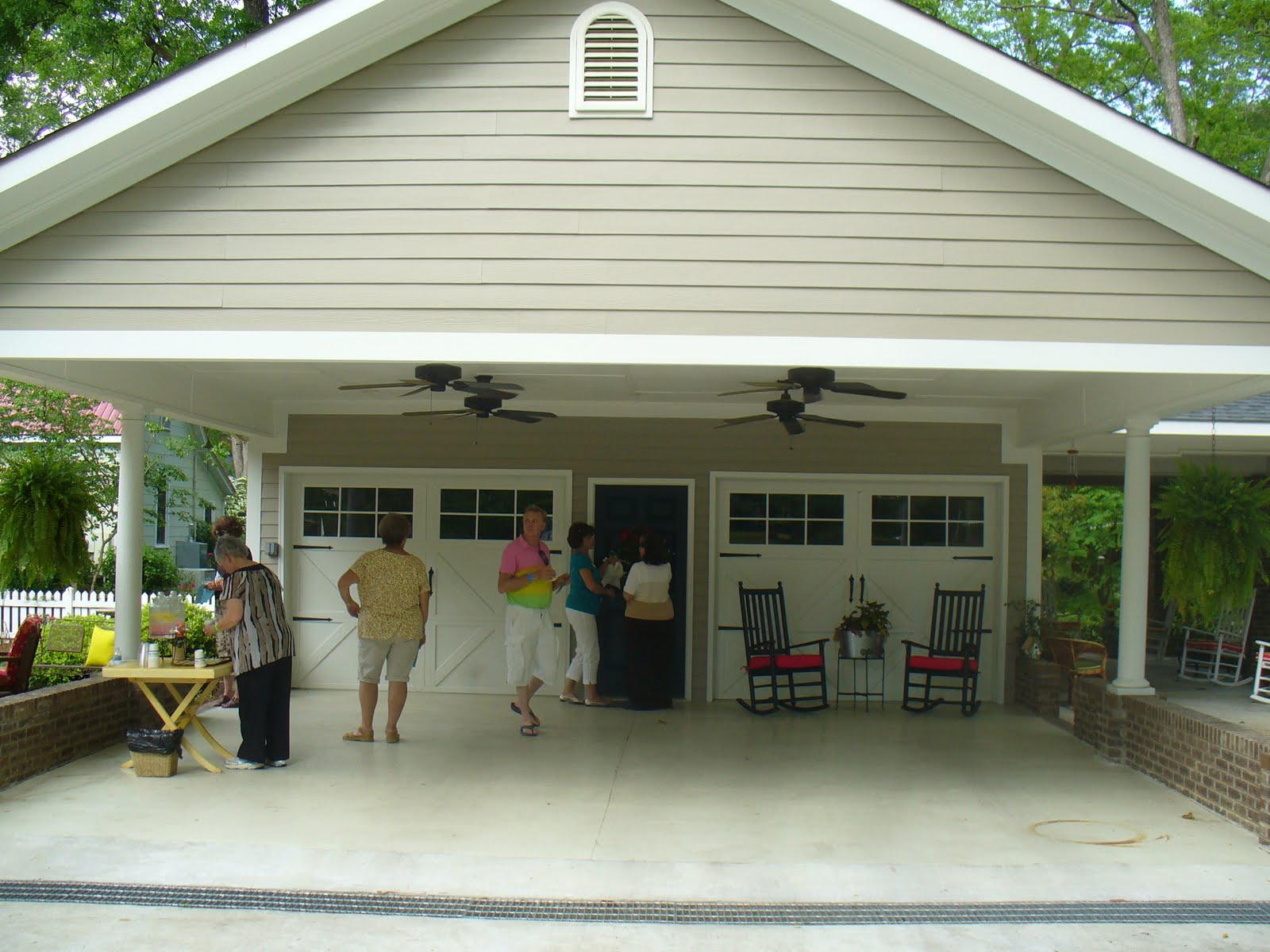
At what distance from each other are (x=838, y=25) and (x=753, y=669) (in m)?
4.94

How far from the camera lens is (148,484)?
59.0ft

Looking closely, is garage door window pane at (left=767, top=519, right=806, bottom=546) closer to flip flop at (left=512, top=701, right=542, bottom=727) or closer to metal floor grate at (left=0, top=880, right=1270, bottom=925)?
flip flop at (left=512, top=701, right=542, bottom=727)

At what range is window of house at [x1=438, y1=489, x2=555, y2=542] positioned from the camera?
31.3ft

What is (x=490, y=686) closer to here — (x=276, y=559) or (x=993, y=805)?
(x=276, y=559)

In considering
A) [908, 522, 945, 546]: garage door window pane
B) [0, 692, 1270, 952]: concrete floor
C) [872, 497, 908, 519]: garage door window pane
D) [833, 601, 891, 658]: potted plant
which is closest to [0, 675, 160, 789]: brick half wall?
[0, 692, 1270, 952]: concrete floor

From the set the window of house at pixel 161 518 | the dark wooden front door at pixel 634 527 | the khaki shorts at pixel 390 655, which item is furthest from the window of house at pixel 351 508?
the window of house at pixel 161 518

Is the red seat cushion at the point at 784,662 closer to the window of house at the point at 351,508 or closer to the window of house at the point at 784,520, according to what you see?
the window of house at the point at 784,520

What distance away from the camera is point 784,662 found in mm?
8648

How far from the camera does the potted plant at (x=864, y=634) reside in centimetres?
887

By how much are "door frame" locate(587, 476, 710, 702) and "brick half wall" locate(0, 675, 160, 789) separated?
146 inches

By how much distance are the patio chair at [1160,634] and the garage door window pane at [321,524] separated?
8.75 meters

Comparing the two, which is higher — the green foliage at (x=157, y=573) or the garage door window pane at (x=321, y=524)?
the garage door window pane at (x=321, y=524)

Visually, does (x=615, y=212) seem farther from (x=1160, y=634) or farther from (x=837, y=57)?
(x=1160, y=634)

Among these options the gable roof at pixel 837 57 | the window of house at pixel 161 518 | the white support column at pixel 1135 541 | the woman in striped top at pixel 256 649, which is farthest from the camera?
the window of house at pixel 161 518
